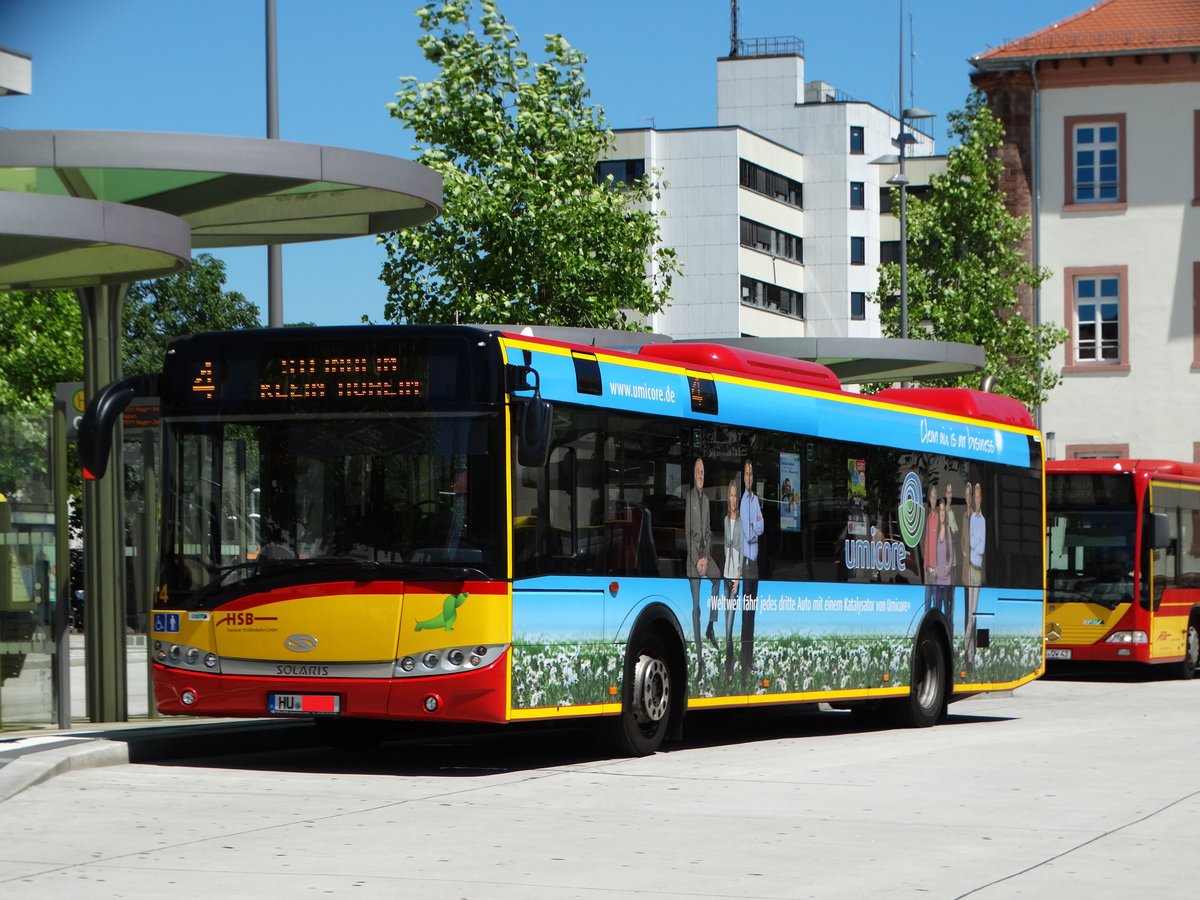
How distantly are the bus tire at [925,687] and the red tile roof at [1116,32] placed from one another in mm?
34358

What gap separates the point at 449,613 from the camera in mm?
12766

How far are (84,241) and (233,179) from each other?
69.4 inches

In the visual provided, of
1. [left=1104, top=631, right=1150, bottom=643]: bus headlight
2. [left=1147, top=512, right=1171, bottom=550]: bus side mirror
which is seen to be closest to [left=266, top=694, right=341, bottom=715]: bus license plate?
[left=1104, top=631, right=1150, bottom=643]: bus headlight

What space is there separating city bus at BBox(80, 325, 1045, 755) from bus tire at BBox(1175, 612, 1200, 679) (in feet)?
48.9

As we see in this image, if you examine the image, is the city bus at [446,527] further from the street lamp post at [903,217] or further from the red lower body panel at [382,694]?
the street lamp post at [903,217]

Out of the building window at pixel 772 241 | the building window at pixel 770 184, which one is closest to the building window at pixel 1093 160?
the building window at pixel 770 184

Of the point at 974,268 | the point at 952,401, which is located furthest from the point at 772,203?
the point at 952,401

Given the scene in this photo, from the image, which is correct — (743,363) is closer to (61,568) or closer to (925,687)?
(925,687)

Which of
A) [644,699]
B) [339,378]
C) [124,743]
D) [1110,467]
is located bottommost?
[124,743]

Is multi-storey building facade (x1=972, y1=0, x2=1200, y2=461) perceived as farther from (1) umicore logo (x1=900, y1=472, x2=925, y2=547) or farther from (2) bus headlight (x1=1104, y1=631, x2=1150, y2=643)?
(1) umicore logo (x1=900, y1=472, x2=925, y2=547)

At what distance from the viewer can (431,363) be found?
42.9 ft

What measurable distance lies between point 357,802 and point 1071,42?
43685mm

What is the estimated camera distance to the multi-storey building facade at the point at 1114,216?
5072 centimetres

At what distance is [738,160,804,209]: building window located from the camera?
93.5 meters
